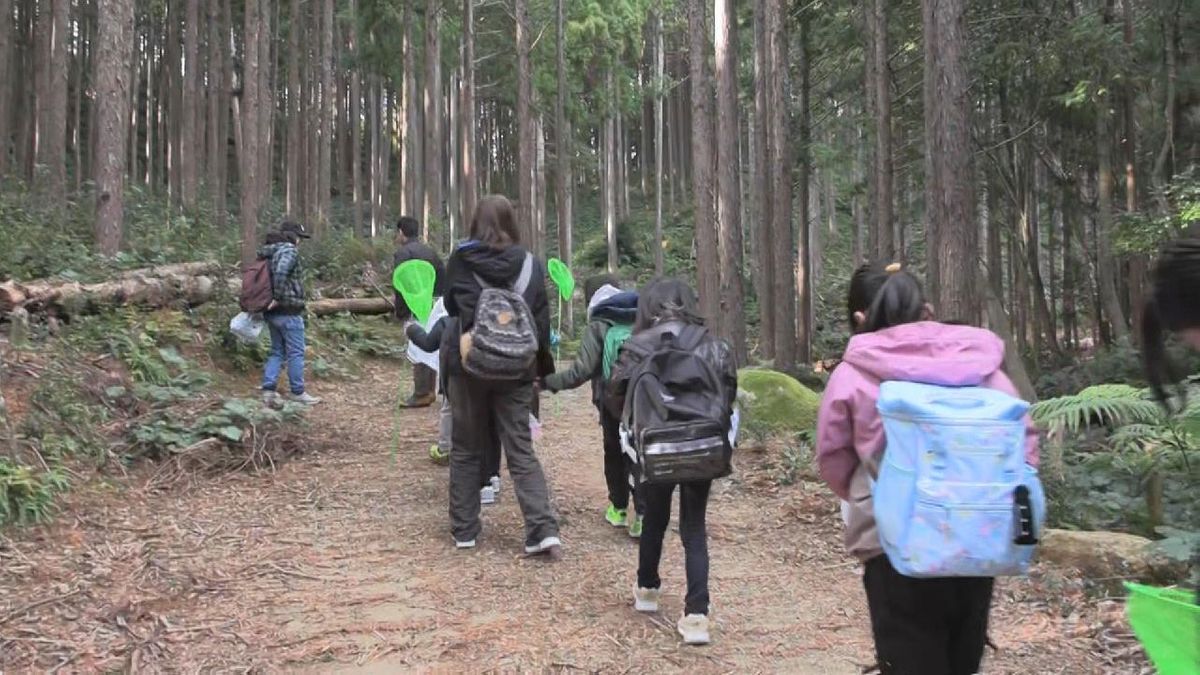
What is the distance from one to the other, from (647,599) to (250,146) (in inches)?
526

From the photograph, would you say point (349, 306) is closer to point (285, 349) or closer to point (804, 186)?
point (285, 349)

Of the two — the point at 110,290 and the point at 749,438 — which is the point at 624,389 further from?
the point at 110,290

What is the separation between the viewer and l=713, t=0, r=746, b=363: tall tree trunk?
13727 mm

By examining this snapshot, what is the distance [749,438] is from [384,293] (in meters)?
9.27

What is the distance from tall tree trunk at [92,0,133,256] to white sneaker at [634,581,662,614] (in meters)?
9.55

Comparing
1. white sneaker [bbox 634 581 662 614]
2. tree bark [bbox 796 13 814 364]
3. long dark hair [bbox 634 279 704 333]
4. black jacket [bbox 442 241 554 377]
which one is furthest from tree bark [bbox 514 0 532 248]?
white sneaker [bbox 634 581 662 614]

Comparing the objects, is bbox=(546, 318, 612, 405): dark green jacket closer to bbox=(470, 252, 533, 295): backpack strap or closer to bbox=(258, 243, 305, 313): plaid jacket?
bbox=(470, 252, 533, 295): backpack strap

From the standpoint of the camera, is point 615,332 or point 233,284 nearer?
point 615,332

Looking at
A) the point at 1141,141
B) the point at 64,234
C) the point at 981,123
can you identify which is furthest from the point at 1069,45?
the point at 64,234

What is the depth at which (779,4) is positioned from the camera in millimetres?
15078

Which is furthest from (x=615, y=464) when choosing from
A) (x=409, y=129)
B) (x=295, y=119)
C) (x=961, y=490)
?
(x=409, y=129)

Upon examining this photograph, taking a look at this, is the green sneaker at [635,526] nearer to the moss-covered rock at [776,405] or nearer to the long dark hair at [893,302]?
the long dark hair at [893,302]

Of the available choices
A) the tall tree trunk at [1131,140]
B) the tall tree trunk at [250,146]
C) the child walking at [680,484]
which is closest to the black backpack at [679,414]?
the child walking at [680,484]

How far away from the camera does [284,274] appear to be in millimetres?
8906
